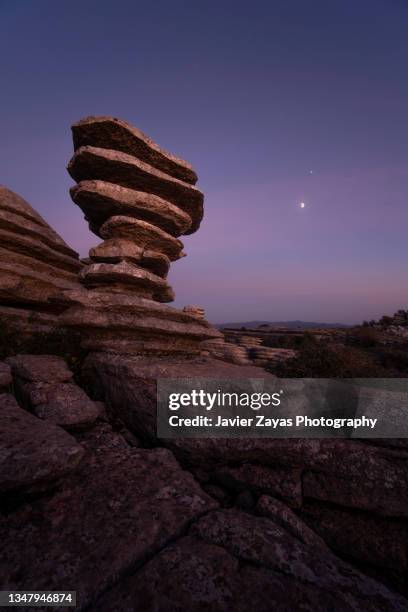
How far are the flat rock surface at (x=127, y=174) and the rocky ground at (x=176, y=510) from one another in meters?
5.49

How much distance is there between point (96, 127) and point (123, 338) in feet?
19.2

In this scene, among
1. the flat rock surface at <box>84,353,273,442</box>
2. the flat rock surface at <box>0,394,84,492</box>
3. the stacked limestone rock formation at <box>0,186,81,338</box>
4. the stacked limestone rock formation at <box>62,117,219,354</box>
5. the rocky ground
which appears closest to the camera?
the rocky ground

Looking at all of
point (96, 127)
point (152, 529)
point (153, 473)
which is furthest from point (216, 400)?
point (96, 127)

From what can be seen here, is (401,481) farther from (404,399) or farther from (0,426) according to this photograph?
(0,426)

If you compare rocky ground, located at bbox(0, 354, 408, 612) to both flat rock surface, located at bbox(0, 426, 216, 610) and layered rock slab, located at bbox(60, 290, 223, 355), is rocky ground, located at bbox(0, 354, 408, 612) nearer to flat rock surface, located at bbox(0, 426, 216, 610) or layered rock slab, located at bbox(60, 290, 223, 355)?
flat rock surface, located at bbox(0, 426, 216, 610)

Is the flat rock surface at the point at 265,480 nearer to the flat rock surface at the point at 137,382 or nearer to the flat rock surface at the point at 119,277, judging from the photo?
the flat rock surface at the point at 137,382

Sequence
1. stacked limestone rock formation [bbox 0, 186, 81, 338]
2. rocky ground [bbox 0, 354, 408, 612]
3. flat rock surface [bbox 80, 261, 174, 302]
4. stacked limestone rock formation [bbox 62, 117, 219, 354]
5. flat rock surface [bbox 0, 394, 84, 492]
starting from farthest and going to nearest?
stacked limestone rock formation [bbox 0, 186, 81, 338] → flat rock surface [bbox 80, 261, 174, 302] → stacked limestone rock formation [bbox 62, 117, 219, 354] → flat rock surface [bbox 0, 394, 84, 492] → rocky ground [bbox 0, 354, 408, 612]

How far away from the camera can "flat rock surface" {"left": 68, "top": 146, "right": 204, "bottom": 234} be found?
7.47 meters

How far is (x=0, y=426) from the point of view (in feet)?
11.6

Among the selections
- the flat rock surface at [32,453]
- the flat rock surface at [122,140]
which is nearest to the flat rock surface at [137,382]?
the flat rock surface at [32,453]

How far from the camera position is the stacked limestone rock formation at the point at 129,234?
691 cm

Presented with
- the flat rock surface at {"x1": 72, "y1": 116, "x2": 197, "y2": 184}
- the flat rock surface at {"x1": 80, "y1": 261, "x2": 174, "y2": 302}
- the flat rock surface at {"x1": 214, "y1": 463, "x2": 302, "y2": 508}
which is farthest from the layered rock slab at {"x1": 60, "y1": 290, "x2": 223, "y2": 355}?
the flat rock surface at {"x1": 72, "y1": 116, "x2": 197, "y2": 184}

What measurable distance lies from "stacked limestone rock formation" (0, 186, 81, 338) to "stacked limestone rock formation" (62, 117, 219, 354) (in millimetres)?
1634

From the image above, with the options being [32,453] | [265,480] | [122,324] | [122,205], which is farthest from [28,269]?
[265,480]
